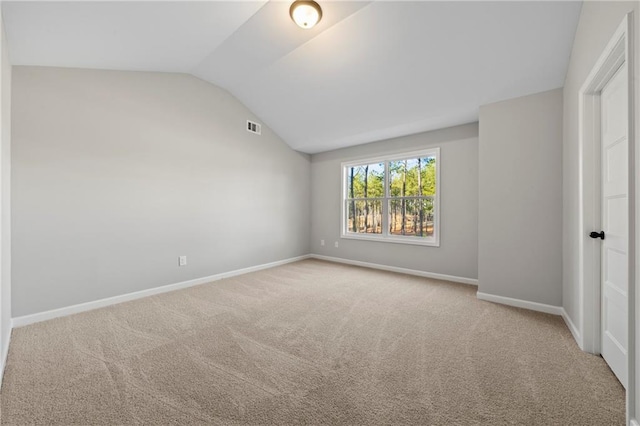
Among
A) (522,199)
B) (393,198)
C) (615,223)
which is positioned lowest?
(615,223)

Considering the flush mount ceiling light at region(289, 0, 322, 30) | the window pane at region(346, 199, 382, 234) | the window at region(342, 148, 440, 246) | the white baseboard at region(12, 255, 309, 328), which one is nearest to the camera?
the flush mount ceiling light at region(289, 0, 322, 30)

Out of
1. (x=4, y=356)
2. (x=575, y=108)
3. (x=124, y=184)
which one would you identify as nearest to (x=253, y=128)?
(x=124, y=184)

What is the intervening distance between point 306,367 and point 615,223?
2.32 m

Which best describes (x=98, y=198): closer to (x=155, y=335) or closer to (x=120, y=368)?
(x=155, y=335)

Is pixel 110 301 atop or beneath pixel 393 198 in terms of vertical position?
beneath

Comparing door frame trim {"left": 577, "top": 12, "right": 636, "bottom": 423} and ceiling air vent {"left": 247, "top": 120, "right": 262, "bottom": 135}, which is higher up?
ceiling air vent {"left": 247, "top": 120, "right": 262, "bottom": 135}

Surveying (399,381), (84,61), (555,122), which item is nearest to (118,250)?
(84,61)

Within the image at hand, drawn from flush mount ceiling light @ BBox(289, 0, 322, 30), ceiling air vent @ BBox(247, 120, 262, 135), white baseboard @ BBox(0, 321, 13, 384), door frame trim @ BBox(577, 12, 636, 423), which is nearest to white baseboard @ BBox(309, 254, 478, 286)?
door frame trim @ BBox(577, 12, 636, 423)

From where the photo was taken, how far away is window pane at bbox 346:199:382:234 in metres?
5.03

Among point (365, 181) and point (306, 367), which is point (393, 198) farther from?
point (306, 367)

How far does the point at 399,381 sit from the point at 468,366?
1.83ft

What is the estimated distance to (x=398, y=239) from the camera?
15.1 feet

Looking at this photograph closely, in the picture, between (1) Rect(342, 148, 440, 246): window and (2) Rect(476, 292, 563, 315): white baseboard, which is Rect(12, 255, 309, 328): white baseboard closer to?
(1) Rect(342, 148, 440, 246): window

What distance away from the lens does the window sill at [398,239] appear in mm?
4238
